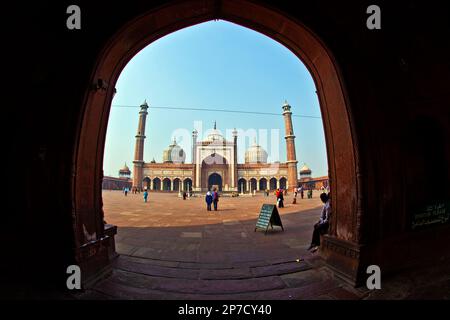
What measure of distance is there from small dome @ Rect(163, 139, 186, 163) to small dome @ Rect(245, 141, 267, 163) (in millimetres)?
16489

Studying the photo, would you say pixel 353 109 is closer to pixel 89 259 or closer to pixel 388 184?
pixel 388 184

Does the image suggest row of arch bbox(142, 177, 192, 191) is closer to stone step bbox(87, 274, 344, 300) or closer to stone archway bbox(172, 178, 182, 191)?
stone archway bbox(172, 178, 182, 191)

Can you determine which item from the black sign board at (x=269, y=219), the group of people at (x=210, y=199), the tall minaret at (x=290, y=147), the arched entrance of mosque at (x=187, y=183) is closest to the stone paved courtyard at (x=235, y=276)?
the black sign board at (x=269, y=219)

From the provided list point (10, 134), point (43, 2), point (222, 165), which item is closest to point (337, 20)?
point (43, 2)

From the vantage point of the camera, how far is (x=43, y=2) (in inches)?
114

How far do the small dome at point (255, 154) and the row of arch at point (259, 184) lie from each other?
546 cm

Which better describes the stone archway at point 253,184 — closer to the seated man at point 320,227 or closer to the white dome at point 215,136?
the white dome at point 215,136

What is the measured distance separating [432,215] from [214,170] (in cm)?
4366

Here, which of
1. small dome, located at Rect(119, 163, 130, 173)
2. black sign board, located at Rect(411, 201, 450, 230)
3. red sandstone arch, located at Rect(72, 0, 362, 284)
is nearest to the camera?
red sandstone arch, located at Rect(72, 0, 362, 284)

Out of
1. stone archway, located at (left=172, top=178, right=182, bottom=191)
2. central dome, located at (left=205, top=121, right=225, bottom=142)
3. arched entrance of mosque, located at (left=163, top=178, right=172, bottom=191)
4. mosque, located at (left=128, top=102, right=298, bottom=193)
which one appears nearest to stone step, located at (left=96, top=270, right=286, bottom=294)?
mosque, located at (left=128, top=102, right=298, bottom=193)

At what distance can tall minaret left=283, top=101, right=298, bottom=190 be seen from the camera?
148 feet

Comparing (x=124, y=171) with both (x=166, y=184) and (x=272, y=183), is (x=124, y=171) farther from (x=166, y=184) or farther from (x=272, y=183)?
(x=272, y=183)

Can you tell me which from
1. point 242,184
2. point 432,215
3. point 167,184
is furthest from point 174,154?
point 432,215

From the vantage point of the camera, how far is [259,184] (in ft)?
164
